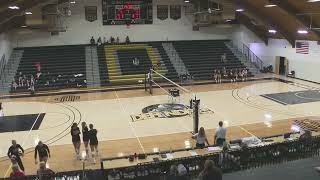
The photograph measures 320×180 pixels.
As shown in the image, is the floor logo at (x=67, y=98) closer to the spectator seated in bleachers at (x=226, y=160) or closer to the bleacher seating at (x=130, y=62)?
the bleacher seating at (x=130, y=62)

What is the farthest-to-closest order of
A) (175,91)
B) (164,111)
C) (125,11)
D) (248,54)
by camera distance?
(248,54) < (125,11) < (175,91) < (164,111)

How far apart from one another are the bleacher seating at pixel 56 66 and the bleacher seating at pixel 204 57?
9.78 meters

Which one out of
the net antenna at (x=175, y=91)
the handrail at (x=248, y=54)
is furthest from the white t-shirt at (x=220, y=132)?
the handrail at (x=248, y=54)

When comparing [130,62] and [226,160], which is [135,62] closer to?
[130,62]

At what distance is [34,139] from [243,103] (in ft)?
41.6

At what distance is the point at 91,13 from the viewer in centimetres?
3338

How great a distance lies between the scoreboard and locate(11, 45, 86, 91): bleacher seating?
13.4 ft

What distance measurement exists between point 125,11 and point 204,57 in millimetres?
8906

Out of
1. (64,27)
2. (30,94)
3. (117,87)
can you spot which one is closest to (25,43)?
(64,27)

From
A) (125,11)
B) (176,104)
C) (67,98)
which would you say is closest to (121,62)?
(125,11)

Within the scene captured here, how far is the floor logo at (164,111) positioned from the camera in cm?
1867

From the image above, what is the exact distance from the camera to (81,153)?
13.4 metres

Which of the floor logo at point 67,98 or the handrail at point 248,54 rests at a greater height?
the handrail at point 248,54

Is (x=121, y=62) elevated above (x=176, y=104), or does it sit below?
above
